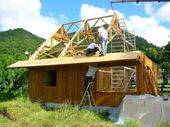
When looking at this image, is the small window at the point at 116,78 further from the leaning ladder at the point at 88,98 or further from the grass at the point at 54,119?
the grass at the point at 54,119

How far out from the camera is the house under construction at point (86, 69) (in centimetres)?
1589

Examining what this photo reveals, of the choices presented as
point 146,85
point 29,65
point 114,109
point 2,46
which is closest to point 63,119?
point 114,109

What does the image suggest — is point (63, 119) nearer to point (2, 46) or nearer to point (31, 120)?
point (31, 120)

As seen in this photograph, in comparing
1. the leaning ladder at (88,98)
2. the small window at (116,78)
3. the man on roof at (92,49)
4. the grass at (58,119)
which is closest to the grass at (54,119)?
the grass at (58,119)

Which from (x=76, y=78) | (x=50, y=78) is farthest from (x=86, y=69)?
(x=50, y=78)

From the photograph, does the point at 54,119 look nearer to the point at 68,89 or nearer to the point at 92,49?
the point at 68,89

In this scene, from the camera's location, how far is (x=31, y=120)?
1412 cm

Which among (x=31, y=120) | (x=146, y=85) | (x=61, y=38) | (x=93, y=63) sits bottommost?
(x=31, y=120)

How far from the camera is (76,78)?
1778 cm

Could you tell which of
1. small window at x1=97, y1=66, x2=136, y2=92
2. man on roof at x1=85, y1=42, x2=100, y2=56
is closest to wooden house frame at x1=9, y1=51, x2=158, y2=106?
man on roof at x1=85, y1=42, x2=100, y2=56

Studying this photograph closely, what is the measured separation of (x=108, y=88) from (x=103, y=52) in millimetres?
4367

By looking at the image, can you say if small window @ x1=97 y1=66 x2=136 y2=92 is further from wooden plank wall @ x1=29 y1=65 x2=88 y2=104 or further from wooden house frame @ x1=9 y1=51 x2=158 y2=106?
wooden plank wall @ x1=29 y1=65 x2=88 y2=104

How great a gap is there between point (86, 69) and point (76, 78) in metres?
0.81

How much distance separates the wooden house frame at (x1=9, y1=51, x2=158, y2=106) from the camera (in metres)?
15.6
